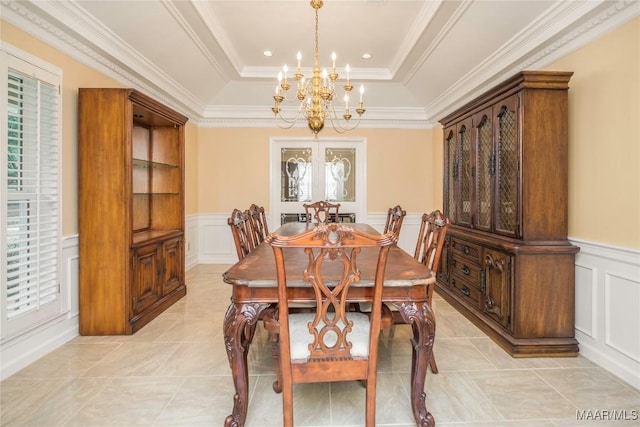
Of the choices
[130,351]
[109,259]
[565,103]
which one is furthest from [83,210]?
[565,103]

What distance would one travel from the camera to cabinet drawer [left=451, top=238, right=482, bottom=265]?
2893 millimetres

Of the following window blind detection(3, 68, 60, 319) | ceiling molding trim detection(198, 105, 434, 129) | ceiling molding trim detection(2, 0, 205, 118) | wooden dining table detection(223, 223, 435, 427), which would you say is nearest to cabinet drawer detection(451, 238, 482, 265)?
wooden dining table detection(223, 223, 435, 427)

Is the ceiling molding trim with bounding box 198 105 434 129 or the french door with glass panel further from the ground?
the ceiling molding trim with bounding box 198 105 434 129

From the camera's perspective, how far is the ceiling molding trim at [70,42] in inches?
83.9

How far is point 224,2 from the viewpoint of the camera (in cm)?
302

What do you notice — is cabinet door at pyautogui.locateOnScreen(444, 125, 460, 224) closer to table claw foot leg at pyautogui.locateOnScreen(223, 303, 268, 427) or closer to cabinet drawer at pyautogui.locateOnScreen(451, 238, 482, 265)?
cabinet drawer at pyautogui.locateOnScreen(451, 238, 482, 265)

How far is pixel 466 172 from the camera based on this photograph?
3350mm

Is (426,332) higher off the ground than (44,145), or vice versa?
(44,145)

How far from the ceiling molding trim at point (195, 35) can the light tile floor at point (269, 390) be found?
2759 mm

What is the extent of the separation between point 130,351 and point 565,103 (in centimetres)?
366

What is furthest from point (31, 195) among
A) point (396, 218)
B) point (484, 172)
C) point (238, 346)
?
point (484, 172)

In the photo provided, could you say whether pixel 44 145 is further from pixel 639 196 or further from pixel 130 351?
pixel 639 196

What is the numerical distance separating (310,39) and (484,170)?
2346 millimetres

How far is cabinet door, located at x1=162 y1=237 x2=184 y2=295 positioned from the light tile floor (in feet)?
2.75
